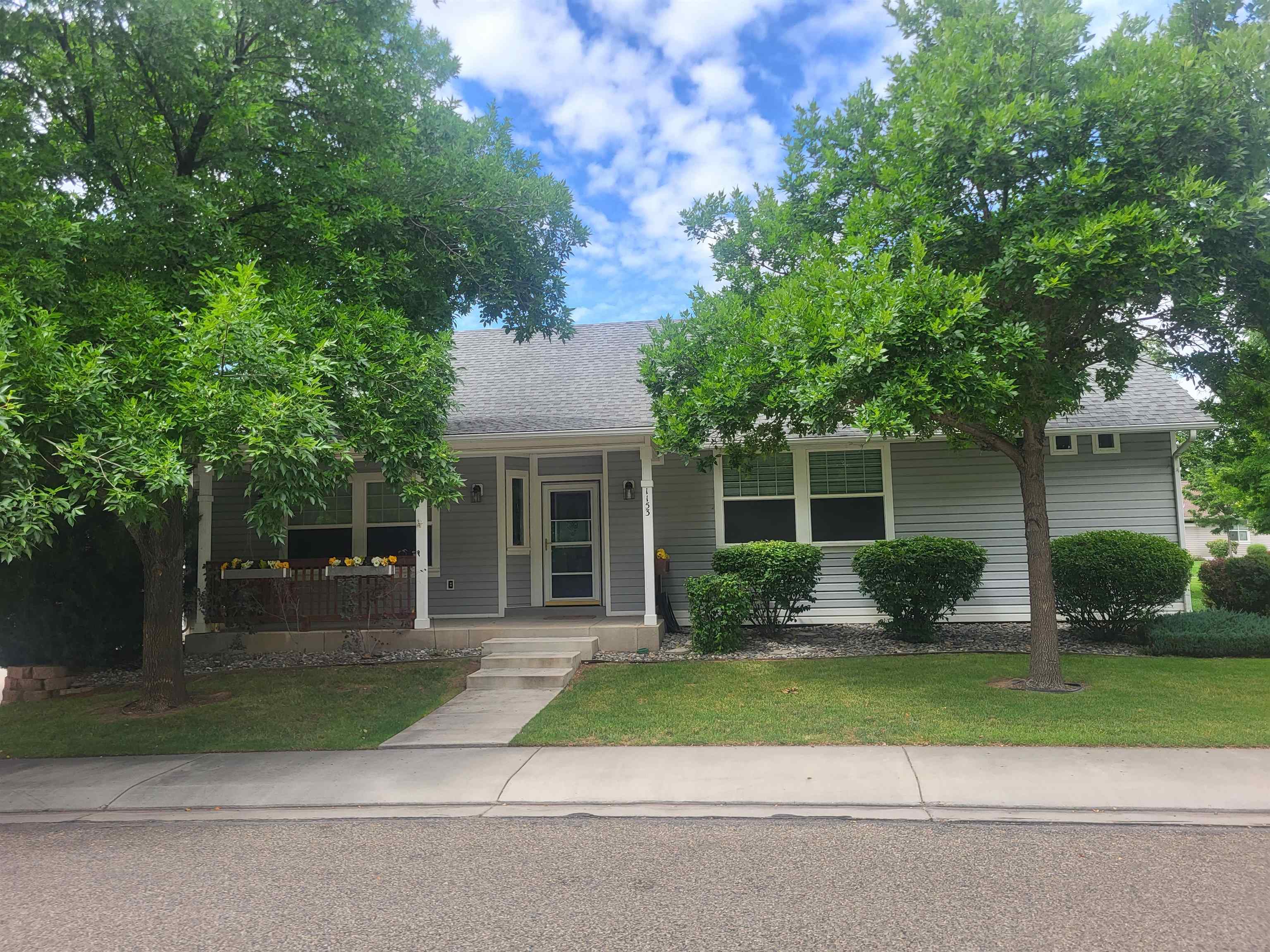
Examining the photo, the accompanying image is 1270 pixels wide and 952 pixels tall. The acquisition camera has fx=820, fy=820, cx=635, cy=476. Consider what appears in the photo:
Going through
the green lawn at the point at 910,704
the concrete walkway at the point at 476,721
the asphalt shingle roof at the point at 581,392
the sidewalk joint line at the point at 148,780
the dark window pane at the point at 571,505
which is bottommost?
the sidewalk joint line at the point at 148,780

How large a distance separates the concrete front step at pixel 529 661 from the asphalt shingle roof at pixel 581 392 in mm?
3030

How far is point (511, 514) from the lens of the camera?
12727mm

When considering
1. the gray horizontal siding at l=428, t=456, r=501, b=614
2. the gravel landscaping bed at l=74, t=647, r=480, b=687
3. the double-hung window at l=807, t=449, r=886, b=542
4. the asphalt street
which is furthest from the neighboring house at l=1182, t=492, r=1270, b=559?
the asphalt street

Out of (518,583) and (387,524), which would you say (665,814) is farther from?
(387,524)

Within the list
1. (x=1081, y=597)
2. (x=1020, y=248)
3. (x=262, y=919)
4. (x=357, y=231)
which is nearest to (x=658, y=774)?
(x=262, y=919)

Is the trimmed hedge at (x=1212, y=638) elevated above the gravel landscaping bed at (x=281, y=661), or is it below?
above

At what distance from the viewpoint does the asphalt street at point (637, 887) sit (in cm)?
347

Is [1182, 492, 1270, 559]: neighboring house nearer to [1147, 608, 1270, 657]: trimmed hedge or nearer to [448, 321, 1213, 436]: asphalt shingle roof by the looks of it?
[448, 321, 1213, 436]: asphalt shingle roof

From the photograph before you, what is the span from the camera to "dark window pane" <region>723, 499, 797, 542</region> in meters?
12.4

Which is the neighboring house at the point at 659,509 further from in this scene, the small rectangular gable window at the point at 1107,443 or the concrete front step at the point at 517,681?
the concrete front step at the point at 517,681

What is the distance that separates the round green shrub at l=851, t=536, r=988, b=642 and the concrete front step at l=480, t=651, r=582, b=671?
4.08 meters

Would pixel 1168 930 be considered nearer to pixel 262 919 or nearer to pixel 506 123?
pixel 262 919

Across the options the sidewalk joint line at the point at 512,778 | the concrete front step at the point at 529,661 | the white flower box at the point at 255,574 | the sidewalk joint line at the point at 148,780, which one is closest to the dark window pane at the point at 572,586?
the concrete front step at the point at 529,661

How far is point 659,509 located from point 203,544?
6.64 metres
